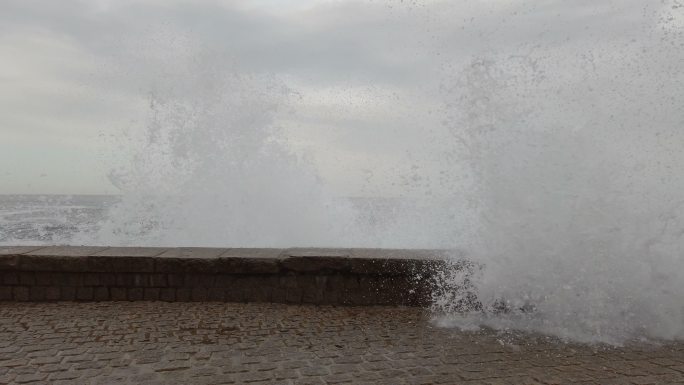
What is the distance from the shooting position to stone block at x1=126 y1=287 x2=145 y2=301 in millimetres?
4535

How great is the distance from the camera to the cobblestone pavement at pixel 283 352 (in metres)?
2.89

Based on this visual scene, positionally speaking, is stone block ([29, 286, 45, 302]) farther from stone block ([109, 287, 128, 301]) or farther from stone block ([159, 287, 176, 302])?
stone block ([159, 287, 176, 302])

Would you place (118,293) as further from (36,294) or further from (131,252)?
(36,294)

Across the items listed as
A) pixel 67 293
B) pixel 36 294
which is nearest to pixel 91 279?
pixel 67 293

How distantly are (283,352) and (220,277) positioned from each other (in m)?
1.51

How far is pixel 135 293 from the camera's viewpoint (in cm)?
454

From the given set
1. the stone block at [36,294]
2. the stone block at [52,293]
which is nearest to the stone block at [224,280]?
the stone block at [52,293]

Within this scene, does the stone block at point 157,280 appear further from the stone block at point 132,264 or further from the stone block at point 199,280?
the stone block at point 199,280

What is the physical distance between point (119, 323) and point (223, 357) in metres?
1.26

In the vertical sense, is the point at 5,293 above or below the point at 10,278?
below

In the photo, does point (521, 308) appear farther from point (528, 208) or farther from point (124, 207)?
point (124, 207)

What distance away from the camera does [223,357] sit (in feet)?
10.5

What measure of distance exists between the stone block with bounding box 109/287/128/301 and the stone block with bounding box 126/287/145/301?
3 centimetres

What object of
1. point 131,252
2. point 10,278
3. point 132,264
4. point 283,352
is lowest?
point 283,352
